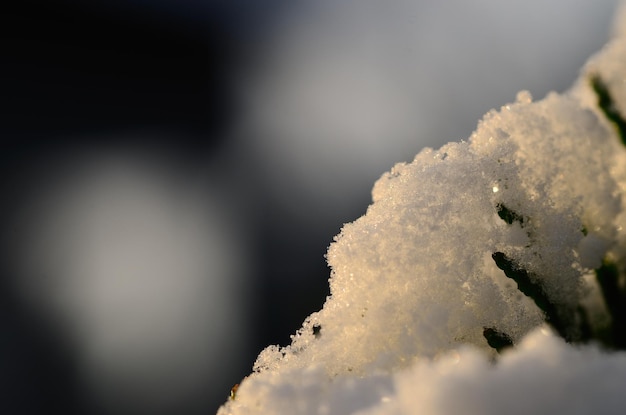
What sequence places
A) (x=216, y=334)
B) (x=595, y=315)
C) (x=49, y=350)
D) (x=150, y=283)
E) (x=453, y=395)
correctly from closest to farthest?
(x=453, y=395) < (x=595, y=315) < (x=49, y=350) < (x=216, y=334) < (x=150, y=283)

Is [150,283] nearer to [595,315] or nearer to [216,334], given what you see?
[216,334]

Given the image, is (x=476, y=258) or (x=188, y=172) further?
(x=188, y=172)

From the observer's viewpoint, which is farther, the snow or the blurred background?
the blurred background

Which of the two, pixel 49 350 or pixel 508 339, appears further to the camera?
pixel 49 350

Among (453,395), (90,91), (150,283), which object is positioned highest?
(90,91)

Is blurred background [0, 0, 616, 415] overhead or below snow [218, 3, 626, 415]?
overhead

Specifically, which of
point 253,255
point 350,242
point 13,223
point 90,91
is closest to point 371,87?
point 253,255
